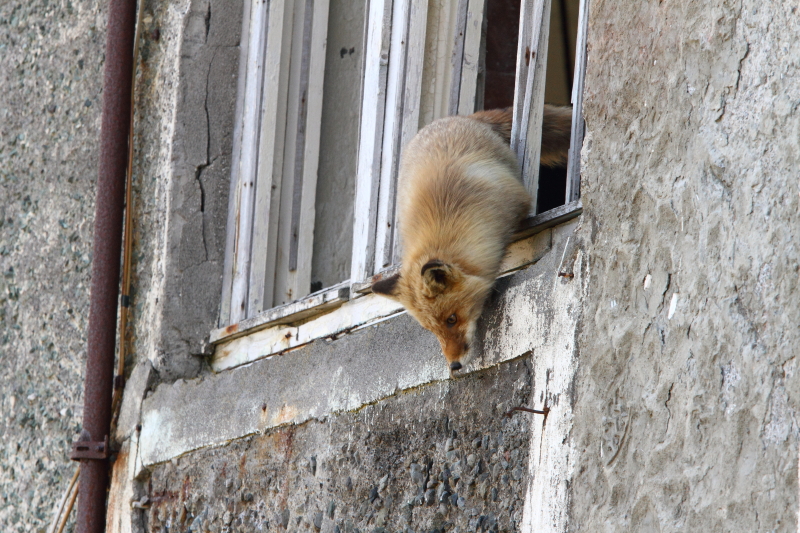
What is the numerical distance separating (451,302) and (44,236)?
325 centimetres

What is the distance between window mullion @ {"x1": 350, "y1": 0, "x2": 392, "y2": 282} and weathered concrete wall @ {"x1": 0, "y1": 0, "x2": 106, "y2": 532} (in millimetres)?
1947

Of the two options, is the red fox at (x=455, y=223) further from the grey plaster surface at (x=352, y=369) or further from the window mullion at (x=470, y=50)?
the window mullion at (x=470, y=50)

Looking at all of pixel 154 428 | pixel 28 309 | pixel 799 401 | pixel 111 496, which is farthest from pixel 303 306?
pixel 799 401

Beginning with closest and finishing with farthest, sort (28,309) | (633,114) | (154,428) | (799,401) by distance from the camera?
(799,401)
(633,114)
(154,428)
(28,309)

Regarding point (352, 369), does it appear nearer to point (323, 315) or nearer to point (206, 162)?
point (323, 315)

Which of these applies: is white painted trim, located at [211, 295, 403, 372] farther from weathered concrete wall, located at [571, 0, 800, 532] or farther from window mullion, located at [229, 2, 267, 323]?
weathered concrete wall, located at [571, 0, 800, 532]

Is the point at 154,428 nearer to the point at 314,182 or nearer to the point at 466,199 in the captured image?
the point at 314,182

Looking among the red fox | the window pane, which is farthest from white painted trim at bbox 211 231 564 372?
the window pane

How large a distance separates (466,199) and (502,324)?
47cm

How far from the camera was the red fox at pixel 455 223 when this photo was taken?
3506 mm

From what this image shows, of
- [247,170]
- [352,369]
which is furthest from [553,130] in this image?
[247,170]

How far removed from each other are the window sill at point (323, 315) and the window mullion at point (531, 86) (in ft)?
0.75

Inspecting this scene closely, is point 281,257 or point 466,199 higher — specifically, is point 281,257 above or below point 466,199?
above

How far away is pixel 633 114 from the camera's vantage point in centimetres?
274
